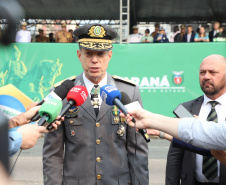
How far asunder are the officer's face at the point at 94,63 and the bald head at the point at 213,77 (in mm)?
838

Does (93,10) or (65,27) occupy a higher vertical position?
(93,10)

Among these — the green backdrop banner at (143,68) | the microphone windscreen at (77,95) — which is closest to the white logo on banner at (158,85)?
the green backdrop banner at (143,68)

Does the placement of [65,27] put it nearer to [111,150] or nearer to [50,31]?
[50,31]

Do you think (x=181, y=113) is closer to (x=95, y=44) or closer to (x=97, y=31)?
(x=95, y=44)

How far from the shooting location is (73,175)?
2828 millimetres

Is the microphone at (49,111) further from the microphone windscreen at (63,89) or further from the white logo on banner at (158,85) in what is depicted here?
the white logo on banner at (158,85)

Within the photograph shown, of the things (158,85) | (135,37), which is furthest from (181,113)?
(135,37)

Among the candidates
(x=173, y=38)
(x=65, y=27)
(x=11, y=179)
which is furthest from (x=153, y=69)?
(x=11, y=179)

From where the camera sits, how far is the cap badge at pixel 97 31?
299 centimetres

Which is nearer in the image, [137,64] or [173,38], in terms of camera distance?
[137,64]

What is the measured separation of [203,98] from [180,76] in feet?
24.3

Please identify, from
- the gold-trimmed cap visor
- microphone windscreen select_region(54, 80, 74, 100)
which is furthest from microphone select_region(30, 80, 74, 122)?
the gold-trimmed cap visor

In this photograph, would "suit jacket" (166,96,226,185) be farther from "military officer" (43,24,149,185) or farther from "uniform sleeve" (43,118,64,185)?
"uniform sleeve" (43,118,64,185)

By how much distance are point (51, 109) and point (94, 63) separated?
791mm
